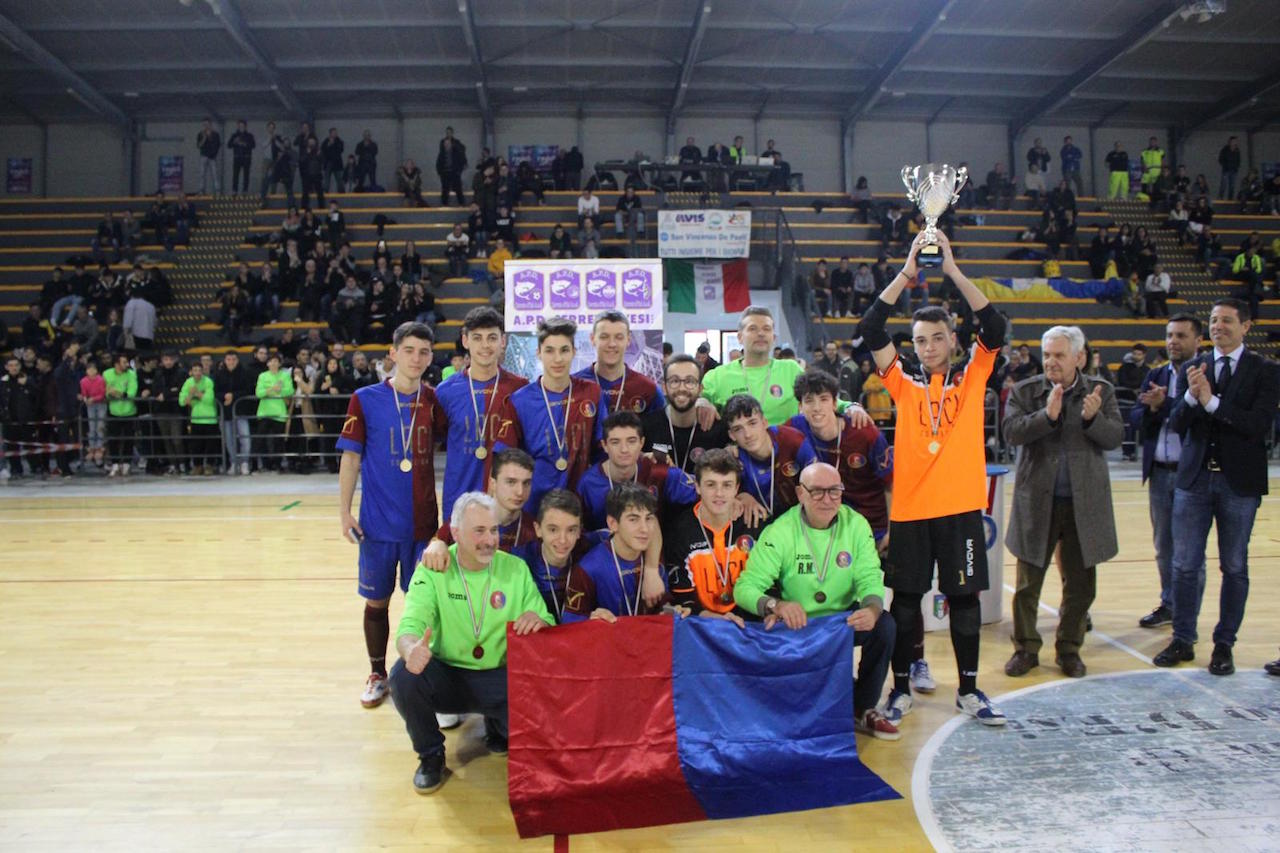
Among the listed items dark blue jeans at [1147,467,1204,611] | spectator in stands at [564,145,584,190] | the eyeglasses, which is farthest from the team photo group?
spectator in stands at [564,145,584,190]

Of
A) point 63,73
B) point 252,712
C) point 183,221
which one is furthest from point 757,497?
point 63,73

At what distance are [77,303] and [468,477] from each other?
16.2 m

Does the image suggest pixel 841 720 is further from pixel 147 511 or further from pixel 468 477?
pixel 147 511

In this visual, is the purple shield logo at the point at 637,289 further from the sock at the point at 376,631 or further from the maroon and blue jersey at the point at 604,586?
the maroon and blue jersey at the point at 604,586

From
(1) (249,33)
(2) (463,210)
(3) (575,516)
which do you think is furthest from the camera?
(2) (463,210)

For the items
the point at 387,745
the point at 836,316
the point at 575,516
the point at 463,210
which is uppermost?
the point at 463,210

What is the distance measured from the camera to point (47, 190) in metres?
24.2

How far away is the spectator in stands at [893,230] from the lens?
20.2 m

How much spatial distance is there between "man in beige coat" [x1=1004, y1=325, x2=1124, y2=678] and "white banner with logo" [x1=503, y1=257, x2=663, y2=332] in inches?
186

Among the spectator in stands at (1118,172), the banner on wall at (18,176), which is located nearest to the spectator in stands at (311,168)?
the banner on wall at (18,176)

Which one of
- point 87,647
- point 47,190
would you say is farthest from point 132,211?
point 87,647

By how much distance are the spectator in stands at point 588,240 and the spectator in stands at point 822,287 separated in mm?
4535

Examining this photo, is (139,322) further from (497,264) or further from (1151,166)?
(1151,166)

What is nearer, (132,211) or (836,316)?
(836,316)
